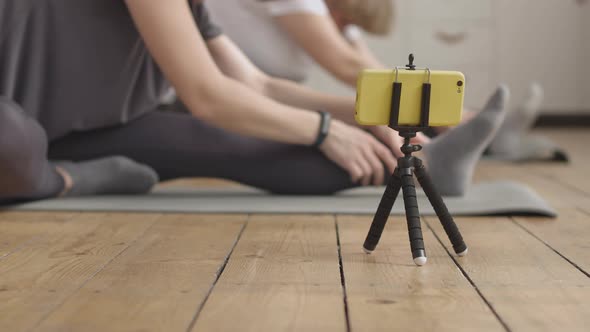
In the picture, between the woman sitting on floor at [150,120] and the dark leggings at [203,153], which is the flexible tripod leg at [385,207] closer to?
the woman sitting on floor at [150,120]

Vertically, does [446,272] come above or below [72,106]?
below

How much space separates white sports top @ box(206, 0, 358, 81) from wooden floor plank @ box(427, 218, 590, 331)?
1325 millimetres

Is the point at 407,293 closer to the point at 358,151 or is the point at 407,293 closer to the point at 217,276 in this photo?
the point at 217,276

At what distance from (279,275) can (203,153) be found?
78 cm

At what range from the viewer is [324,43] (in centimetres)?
221

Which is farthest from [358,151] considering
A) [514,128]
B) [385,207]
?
[514,128]

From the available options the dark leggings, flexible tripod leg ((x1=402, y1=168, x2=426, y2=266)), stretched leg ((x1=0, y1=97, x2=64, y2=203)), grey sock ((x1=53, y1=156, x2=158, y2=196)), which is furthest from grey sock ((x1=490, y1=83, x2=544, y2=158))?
flexible tripod leg ((x1=402, y1=168, x2=426, y2=266))

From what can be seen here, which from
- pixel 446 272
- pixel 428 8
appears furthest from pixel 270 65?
pixel 428 8

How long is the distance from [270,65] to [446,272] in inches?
65.0

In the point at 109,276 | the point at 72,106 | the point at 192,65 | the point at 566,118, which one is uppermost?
the point at 192,65

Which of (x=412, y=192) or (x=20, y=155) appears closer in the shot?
(x=412, y=192)

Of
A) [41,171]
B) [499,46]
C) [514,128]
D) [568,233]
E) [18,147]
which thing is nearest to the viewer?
[568,233]

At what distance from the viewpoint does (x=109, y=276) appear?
3.34 ft

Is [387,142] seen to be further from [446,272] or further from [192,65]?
[446,272]
